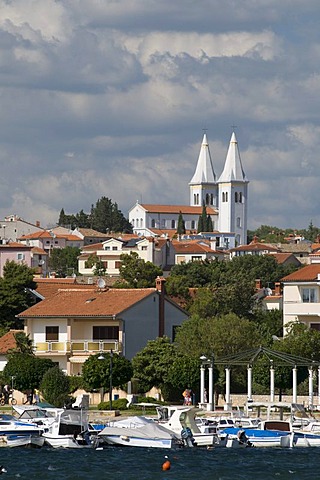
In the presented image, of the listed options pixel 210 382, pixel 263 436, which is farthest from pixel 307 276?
pixel 263 436

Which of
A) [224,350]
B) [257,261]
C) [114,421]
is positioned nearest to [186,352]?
[224,350]

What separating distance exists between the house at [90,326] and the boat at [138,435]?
1724cm

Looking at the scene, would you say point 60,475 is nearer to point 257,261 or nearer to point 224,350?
point 224,350

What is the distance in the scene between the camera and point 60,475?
159 ft

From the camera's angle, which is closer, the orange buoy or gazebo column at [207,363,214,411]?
the orange buoy

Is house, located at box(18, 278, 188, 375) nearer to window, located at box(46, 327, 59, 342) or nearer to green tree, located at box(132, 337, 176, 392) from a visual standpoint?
window, located at box(46, 327, 59, 342)

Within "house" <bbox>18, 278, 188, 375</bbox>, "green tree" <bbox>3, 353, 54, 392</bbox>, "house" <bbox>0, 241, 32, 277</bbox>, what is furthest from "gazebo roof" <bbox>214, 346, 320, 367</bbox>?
"house" <bbox>0, 241, 32, 277</bbox>

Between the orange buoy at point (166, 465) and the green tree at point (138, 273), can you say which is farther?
the green tree at point (138, 273)

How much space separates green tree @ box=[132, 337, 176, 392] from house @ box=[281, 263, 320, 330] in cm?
1719

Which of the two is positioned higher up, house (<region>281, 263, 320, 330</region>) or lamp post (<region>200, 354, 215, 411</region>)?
house (<region>281, 263, 320, 330</region>)

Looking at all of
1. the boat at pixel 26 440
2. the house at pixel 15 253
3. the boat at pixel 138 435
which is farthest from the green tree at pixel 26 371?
the house at pixel 15 253

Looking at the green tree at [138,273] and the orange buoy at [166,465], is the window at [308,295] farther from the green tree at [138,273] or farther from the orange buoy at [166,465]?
the green tree at [138,273]

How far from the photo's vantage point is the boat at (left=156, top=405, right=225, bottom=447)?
185 ft

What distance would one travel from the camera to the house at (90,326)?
74438 millimetres
